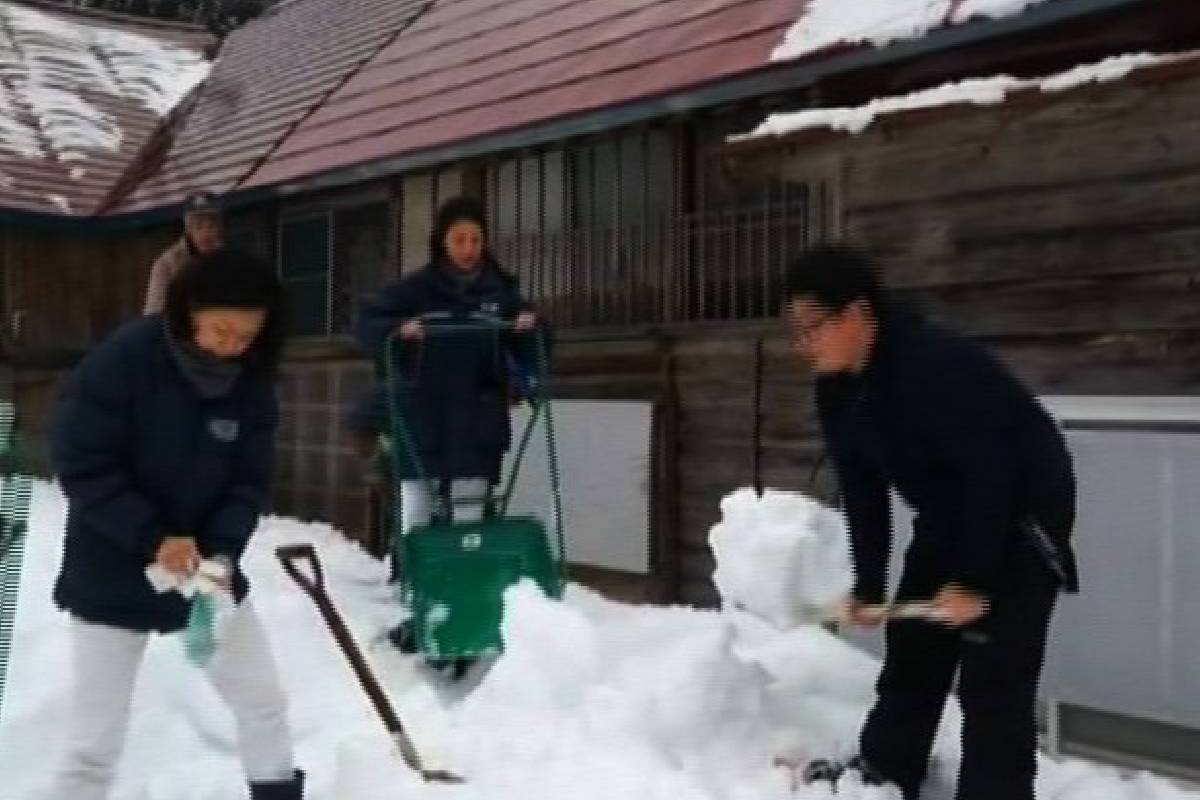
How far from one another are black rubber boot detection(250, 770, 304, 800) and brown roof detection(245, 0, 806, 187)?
3.49 metres

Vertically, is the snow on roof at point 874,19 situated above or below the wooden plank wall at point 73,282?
above

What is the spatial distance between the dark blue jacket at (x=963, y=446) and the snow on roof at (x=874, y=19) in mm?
1904

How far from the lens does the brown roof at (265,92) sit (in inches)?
439

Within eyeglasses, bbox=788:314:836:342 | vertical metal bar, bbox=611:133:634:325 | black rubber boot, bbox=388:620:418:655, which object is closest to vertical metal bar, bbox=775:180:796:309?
vertical metal bar, bbox=611:133:634:325

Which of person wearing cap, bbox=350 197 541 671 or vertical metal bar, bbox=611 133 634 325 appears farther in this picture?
vertical metal bar, bbox=611 133 634 325

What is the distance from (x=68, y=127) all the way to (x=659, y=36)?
29.1 ft

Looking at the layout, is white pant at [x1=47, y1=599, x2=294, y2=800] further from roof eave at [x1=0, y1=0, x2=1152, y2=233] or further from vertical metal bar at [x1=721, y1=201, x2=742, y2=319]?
vertical metal bar at [x1=721, y1=201, x2=742, y2=319]

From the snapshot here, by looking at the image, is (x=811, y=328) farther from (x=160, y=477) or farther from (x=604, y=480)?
(x=604, y=480)

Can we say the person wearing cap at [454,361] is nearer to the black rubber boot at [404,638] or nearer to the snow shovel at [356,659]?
the black rubber boot at [404,638]

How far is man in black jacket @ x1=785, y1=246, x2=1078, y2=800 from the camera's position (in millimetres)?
3305

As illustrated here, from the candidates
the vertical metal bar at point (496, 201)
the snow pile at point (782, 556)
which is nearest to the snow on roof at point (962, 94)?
the snow pile at point (782, 556)

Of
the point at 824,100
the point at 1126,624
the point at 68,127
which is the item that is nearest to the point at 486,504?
the point at 824,100

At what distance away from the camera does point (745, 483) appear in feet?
21.3

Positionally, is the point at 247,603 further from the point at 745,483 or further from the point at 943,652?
the point at 745,483
